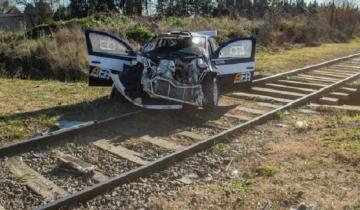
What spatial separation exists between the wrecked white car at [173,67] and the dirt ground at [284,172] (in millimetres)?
1490

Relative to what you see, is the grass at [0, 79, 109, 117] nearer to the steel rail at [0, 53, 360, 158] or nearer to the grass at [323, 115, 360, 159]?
the steel rail at [0, 53, 360, 158]

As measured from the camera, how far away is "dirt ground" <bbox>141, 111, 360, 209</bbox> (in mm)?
5406

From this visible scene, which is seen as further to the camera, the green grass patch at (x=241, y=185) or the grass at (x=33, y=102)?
the grass at (x=33, y=102)

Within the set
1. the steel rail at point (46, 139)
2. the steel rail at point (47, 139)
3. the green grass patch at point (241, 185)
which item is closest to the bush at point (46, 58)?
the steel rail at point (46, 139)

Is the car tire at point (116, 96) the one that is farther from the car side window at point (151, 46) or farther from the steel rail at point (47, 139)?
the steel rail at point (47, 139)

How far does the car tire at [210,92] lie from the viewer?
9.44 meters

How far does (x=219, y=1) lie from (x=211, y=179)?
39.1 metres

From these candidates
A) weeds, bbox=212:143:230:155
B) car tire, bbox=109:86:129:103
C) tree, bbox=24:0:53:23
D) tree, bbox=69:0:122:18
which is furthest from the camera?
tree, bbox=69:0:122:18

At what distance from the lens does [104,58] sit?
1007 cm

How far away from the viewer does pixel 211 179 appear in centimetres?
617

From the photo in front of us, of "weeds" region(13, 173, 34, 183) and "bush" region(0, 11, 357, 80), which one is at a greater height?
"bush" region(0, 11, 357, 80)

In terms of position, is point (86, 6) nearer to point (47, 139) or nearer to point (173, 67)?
point (173, 67)

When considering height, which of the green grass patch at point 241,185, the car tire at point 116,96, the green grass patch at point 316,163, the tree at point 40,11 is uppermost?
the tree at point 40,11

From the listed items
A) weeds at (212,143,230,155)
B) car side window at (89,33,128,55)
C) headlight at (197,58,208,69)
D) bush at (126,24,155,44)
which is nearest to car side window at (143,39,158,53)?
car side window at (89,33,128,55)
